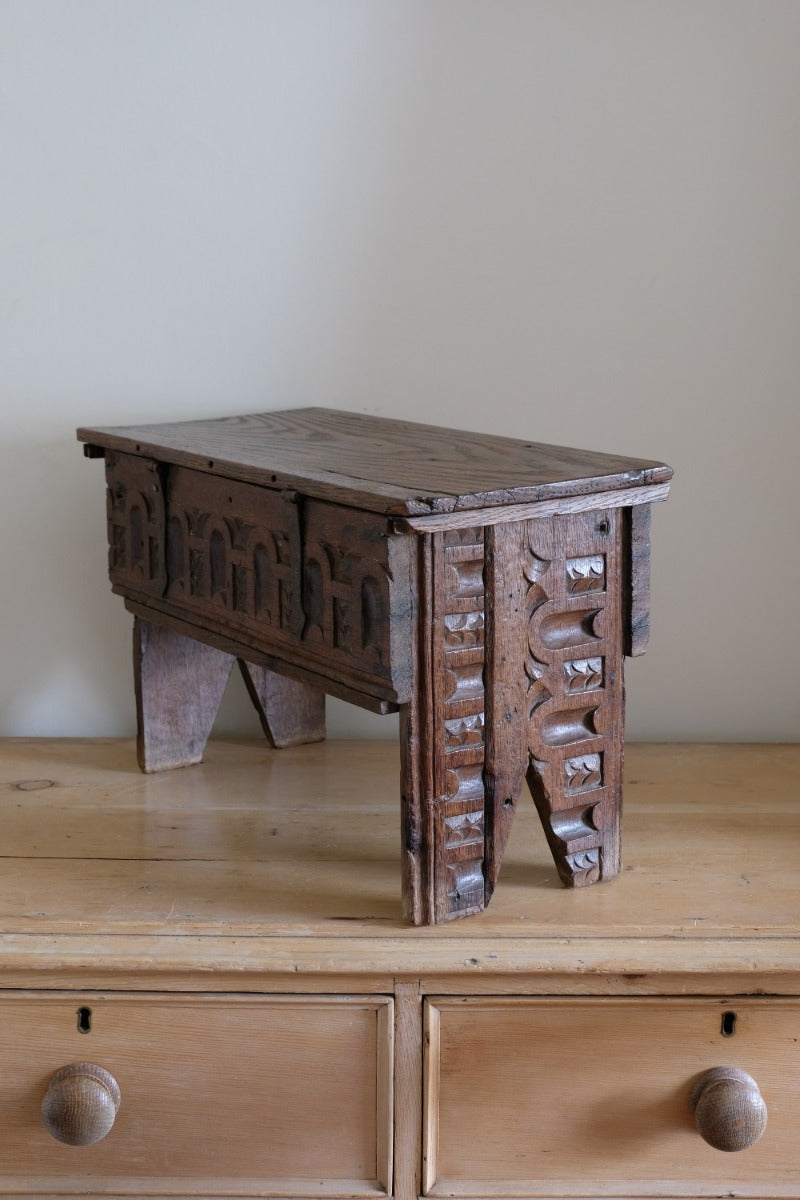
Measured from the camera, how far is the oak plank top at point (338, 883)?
3.41ft

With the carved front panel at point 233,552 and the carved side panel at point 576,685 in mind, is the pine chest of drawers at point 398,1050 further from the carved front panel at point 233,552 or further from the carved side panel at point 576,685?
the carved front panel at point 233,552

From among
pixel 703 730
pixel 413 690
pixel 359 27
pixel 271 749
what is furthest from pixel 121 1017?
pixel 359 27

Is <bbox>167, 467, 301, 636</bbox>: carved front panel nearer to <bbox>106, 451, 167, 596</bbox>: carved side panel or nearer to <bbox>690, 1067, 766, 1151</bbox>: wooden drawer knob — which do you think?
<bbox>106, 451, 167, 596</bbox>: carved side panel

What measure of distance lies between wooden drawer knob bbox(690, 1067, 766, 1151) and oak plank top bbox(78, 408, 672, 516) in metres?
0.47

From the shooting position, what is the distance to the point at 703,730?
62.0 inches

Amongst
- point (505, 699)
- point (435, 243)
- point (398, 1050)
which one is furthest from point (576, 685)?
point (435, 243)

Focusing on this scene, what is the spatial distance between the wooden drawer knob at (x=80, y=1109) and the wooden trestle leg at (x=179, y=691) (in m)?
0.44

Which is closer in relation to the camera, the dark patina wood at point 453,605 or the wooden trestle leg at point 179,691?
the dark patina wood at point 453,605

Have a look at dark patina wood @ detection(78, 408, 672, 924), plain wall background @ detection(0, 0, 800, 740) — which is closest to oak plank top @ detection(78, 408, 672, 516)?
dark patina wood @ detection(78, 408, 672, 924)

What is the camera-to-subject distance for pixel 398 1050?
105cm

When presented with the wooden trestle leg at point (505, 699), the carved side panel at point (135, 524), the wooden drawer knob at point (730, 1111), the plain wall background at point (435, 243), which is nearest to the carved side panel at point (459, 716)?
the wooden trestle leg at point (505, 699)

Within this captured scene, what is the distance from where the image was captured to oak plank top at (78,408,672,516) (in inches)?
38.9

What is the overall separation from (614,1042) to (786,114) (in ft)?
3.26

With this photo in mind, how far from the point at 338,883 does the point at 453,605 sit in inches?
11.9
